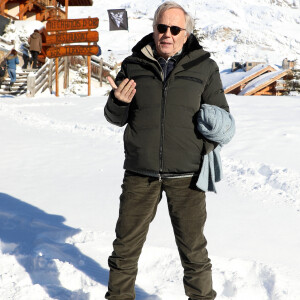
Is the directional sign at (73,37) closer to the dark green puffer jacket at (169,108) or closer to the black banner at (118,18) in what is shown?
the black banner at (118,18)

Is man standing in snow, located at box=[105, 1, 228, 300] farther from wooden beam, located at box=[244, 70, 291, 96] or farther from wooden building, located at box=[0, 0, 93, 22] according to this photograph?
wooden building, located at box=[0, 0, 93, 22]

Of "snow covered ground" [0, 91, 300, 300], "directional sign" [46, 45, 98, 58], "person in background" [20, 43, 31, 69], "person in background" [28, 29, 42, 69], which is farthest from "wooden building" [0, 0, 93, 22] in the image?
"snow covered ground" [0, 91, 300, 300]

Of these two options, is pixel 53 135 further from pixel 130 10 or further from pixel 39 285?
pixel 130 10

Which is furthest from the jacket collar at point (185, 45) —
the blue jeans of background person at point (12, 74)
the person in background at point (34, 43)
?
the person in background at point (34, 43)

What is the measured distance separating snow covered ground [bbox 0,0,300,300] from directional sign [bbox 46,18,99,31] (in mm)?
5809

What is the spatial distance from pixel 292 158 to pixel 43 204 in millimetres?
3577

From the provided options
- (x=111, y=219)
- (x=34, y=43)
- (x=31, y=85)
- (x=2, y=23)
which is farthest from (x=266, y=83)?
(x=111, y=219)

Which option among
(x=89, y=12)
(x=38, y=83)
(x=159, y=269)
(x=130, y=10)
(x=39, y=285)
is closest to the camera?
(x=39, y=285)

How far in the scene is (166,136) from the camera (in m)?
2.21

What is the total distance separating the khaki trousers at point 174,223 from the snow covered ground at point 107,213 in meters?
0.44

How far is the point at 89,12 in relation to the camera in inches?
4254

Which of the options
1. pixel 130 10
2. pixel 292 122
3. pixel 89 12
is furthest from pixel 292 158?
pixel 130 10

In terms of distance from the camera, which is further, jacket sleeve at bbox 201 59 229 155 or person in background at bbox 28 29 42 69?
person in background at bbox 28 29 42 69

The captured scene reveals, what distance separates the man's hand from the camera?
2135mm
